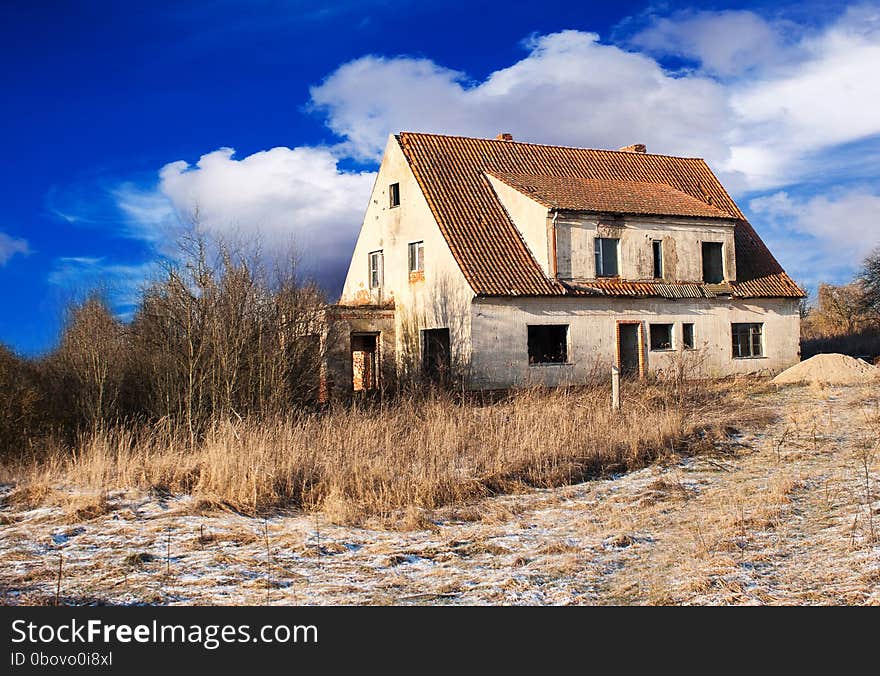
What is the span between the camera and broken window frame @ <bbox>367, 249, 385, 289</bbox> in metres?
27.6

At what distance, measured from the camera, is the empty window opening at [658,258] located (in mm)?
25469

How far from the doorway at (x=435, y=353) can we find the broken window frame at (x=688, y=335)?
7768 millimetres

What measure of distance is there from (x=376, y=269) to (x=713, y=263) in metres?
11.3

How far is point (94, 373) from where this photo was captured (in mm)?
15531

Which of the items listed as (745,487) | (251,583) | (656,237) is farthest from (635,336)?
(251,583)

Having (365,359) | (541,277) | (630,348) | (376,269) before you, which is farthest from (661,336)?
(376,269)

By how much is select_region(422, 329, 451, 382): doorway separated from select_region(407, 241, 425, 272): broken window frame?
215 cm

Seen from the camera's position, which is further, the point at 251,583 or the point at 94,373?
the point at 94,373

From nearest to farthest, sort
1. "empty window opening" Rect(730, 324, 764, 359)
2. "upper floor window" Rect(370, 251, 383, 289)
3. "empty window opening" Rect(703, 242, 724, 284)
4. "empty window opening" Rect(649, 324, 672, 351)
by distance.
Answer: "empty window opening" Rect(649, 324, 672, 351), "empty window opening" Rect(703, 242, 724, 284), "empty window opening" Rect(730, 324, 764, 359), "upper floor window" Rect(370, 251, 383, 289)

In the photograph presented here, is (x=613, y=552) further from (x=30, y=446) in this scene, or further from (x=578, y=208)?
(x=578, y=208)

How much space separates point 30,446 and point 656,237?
1857cm

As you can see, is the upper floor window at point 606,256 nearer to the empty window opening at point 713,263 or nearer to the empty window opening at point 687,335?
the empty window opening at point 687,335

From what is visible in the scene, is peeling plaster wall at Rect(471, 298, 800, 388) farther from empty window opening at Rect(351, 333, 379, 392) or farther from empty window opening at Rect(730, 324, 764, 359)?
empty window opening at Rect(351, 333, 379, 392)

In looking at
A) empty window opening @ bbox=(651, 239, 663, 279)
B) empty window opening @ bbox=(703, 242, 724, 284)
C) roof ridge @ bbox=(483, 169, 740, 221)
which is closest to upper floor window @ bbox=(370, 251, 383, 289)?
roof ridge @ bbox=(483, 169, 740, 221)
